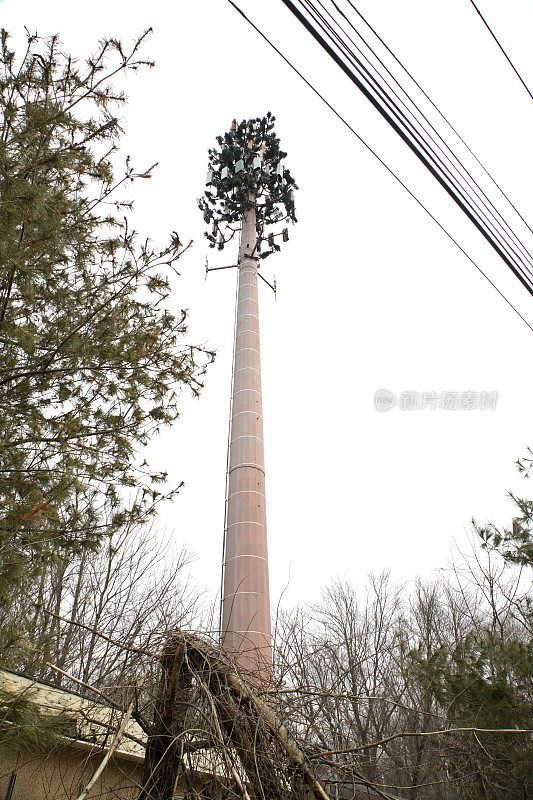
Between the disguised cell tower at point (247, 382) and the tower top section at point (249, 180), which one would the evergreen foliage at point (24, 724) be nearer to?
the disguised cell tower at point (247, 382)

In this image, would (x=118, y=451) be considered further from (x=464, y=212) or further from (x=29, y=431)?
(x=464, y=212)

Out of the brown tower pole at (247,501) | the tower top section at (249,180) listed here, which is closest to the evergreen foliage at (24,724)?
the brown tower pole at (247,501)

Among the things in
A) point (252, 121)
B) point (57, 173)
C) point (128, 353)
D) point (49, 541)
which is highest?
point (252, 121)

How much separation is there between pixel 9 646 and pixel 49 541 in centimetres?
88

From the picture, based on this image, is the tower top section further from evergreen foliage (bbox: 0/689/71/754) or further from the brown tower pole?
evergreen foliage (bbox: 0/689/71/754)

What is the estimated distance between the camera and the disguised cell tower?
11969mm

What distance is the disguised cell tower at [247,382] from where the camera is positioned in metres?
12.0

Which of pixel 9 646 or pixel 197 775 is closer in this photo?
pixel 197 775

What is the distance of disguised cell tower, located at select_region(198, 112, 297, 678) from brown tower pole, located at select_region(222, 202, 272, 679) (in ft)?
0.08

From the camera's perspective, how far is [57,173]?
17.0ft

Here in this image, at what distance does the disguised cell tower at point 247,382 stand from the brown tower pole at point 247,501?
0.02 meters

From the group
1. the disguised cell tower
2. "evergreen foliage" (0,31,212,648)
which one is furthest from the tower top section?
"evergreen foliage" (0,31,212,648)

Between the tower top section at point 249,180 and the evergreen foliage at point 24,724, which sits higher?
the tower top section at point 249,180

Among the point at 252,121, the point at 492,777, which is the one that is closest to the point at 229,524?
the point at 492,777
